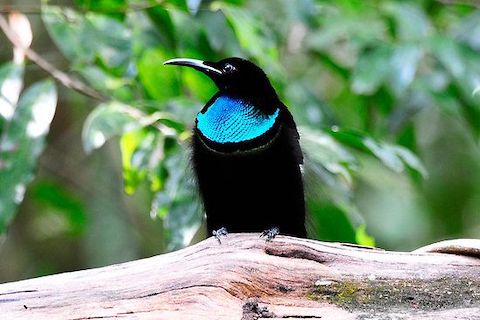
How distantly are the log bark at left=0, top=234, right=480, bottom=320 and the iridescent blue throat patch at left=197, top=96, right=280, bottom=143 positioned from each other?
21.8 inches

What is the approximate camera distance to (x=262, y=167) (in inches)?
138

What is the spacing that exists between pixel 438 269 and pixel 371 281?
244 millimetres

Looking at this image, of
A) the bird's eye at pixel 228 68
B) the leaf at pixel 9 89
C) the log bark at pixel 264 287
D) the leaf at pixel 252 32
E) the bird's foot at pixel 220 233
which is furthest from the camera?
the leaf at pixel 252 32

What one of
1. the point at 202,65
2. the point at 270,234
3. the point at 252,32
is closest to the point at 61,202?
the point at 252,32

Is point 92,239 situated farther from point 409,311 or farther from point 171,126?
point 409,311

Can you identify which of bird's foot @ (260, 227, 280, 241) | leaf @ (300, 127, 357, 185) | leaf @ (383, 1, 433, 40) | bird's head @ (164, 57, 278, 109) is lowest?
bird's foot @ (260, 227, 280, 241)

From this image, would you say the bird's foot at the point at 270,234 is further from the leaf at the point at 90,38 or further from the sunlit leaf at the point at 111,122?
the leaf at the point at 90,38

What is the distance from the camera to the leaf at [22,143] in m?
3.77

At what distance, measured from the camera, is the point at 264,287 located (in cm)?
280

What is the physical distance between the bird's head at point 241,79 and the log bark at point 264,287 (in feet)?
2.38

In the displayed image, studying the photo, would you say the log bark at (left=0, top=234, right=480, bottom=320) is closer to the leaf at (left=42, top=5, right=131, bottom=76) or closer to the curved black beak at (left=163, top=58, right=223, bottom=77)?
the curved black beak at (left=163, top=58, right=223, bottom=77)

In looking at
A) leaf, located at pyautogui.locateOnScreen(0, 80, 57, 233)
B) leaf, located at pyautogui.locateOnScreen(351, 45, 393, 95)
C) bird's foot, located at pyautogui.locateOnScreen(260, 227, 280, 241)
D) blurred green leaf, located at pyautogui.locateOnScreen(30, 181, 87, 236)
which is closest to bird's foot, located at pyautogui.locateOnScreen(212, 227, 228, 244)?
bird's foot, located at pyautogui.locateOnScreen(260, 227, 280, 241)

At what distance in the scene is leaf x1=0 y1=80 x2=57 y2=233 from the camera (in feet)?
12.4

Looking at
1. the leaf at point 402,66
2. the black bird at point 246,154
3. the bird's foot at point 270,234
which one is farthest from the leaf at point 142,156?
the leaf at point 402,66
